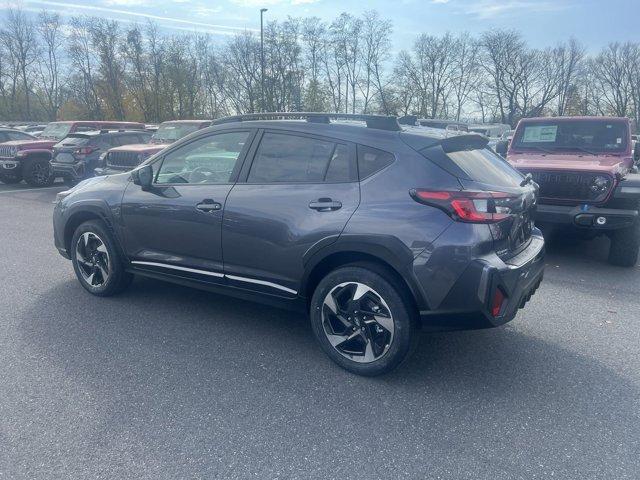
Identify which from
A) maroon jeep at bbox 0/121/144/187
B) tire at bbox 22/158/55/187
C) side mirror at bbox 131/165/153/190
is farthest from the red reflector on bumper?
maroon jeep at bbox 0/121/144/187

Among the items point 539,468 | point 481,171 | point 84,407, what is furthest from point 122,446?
point 481,171

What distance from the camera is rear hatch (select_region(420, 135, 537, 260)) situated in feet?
10.6

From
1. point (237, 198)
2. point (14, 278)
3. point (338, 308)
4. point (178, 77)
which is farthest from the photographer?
point (178, 77)

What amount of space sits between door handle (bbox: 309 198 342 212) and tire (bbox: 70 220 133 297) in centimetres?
218

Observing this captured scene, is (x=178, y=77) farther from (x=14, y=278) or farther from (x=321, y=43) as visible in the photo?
(x=14, y=278)

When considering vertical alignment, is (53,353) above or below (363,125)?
below

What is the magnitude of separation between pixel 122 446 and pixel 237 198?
1894mm

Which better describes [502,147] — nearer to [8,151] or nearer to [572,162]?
[572,162]

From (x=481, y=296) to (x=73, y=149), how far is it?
40.7ft

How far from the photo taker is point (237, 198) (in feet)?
13.0

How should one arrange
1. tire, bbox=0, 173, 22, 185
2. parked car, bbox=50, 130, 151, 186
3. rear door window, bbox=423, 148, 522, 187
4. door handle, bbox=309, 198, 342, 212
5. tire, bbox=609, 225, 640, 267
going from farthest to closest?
tire, bbox=0, 173, 22, 185 < parked car, bbox=50, 130, 151, 186 < tire, bbox=609, 225, 640, 267 < door handle, bbox=309, 198, 342, 212 < rear door window, bbox=423, 148, 522, 187

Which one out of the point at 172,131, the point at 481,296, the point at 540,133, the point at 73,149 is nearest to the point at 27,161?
the point at 73,149

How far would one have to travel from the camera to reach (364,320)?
11.6 ft

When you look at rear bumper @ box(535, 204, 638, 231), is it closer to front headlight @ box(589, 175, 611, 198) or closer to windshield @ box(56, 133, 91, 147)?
front headlight @ box(589, 175, 611, 198)
